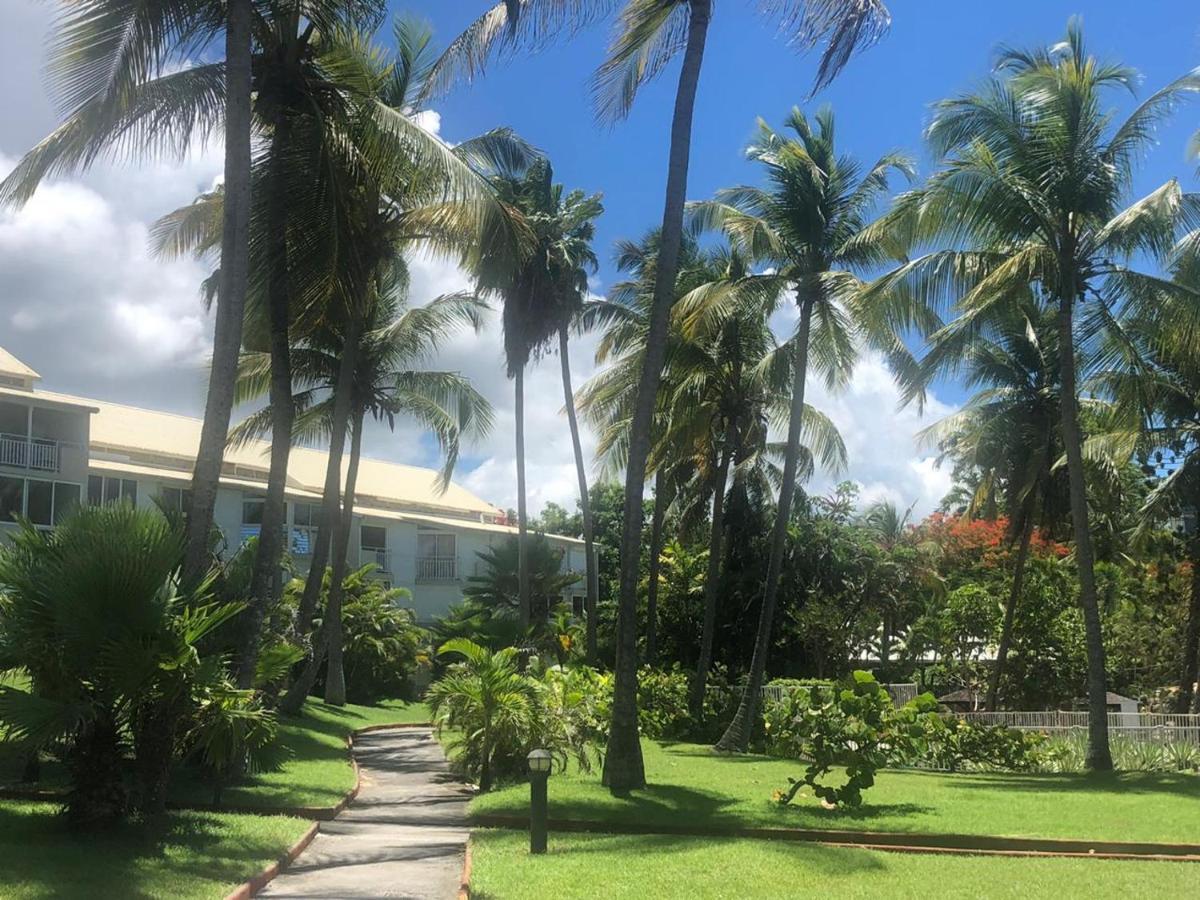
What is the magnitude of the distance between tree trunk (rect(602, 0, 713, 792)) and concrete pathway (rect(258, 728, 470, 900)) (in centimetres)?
218

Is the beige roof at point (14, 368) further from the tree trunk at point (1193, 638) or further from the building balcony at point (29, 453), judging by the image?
the tree trunk at point (1193, 638)

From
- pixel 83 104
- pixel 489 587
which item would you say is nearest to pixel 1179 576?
pixel 489 587

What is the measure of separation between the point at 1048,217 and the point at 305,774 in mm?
14815

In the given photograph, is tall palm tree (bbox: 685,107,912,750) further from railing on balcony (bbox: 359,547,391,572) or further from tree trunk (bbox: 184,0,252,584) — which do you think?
railing on balcony (bbox: 359,547,391,572)

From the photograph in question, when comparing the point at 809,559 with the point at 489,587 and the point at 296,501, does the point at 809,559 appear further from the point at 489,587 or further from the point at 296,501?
the point at 296,501

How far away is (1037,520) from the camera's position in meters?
28.9

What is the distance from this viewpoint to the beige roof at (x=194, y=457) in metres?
37.1

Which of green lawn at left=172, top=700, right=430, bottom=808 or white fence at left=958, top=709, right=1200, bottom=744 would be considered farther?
white fence at left=958, top=709, right=1200, bottom=744

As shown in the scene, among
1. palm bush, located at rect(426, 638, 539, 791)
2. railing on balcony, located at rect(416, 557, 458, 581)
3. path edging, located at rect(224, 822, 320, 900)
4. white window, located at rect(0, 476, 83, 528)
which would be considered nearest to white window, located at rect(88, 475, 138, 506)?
white window, located at rect(0, 476, 83, 528)

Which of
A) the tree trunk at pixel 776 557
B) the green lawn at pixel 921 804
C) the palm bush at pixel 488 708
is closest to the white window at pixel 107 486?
the tree trunk at pixel 776 557

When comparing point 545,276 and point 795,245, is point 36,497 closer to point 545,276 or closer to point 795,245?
point 545,276

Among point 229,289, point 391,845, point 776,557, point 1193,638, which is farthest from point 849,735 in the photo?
point 1193,638

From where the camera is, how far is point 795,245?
884 inches

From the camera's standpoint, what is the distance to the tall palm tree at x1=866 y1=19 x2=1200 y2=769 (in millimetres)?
18312
